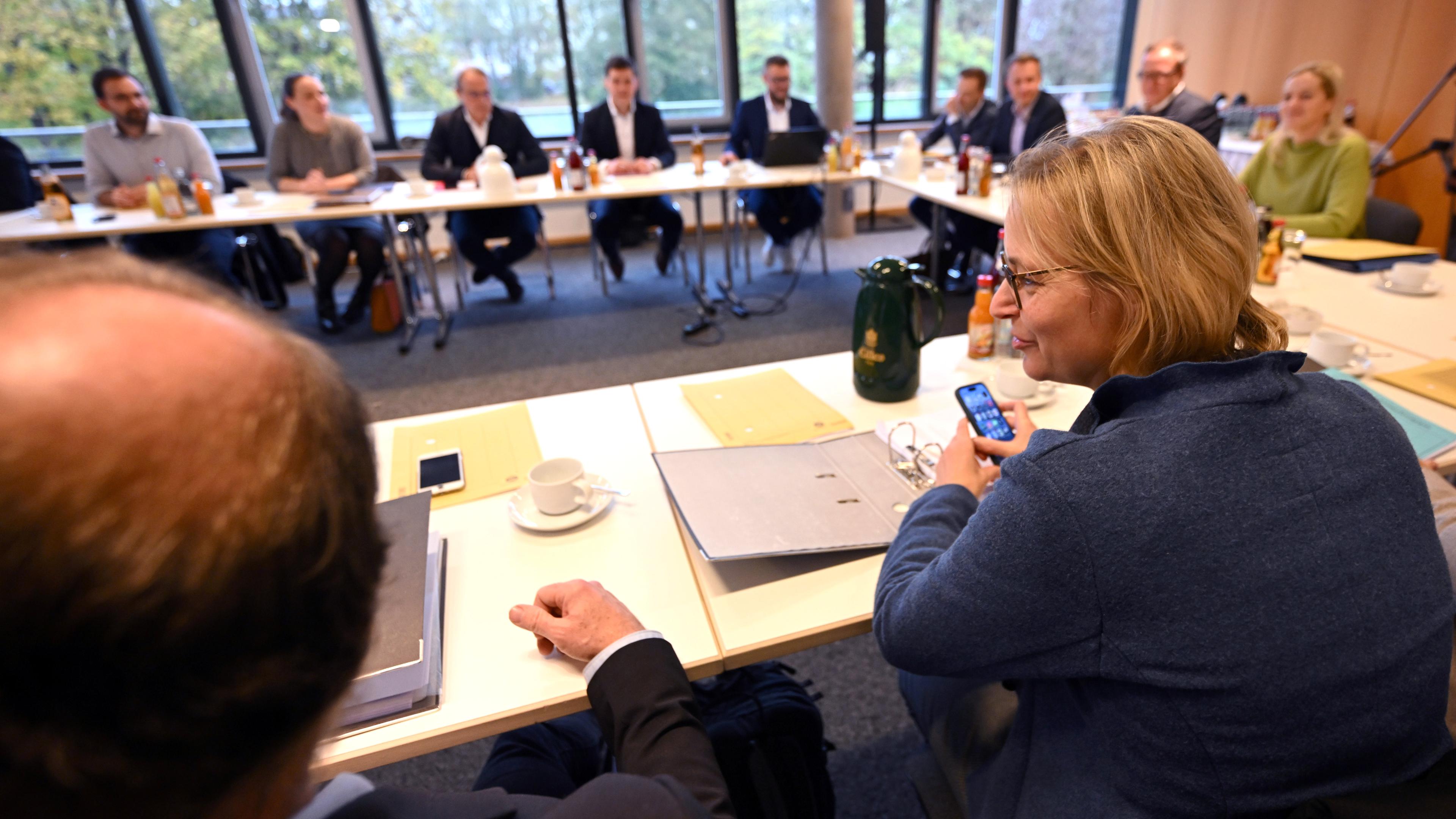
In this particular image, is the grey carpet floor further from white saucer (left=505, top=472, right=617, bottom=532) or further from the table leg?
white saucer (left=505, top=472, right=617, bottom=532)

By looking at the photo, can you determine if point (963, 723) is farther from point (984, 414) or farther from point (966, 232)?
point (966, 232)

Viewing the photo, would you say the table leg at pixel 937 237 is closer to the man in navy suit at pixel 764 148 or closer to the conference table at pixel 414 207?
the conference table at pixel 414 207

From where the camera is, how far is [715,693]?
4.00 feet

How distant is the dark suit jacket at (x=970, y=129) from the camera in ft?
15.8

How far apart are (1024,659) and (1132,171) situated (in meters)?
0.51

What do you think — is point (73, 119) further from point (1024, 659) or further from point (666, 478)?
point (1024, 659)

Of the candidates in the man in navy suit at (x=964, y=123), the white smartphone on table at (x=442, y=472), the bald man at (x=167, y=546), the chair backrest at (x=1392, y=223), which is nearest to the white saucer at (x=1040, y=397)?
the white smartphone on table at (x=442, y=472)

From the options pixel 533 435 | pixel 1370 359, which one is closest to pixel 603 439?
pixel 533 435

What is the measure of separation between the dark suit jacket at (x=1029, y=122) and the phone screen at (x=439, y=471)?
12.5ft

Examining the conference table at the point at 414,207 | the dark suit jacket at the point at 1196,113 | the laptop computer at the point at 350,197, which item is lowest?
the conference table at the point at 414,207

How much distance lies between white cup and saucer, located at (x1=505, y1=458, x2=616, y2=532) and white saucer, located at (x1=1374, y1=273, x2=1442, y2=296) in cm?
217

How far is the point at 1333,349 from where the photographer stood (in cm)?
146

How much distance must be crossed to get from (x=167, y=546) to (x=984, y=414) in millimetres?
1112

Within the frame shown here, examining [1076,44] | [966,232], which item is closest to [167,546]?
[966,232]
